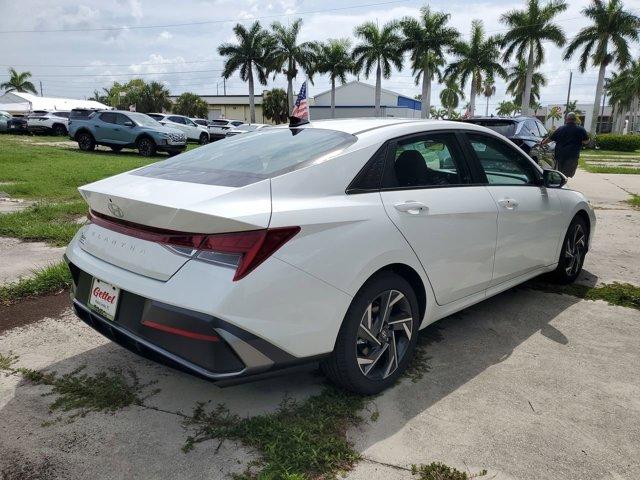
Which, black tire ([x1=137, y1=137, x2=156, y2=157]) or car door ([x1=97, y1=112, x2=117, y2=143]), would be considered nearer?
black tire ([x1=137, y1=137, x2=156, y2=157])

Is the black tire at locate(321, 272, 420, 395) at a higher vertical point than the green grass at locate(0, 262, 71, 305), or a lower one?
higher

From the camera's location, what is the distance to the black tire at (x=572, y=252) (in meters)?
4.75

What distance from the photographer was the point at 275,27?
164 ft

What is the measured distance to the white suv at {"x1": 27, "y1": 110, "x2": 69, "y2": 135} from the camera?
28984 mm

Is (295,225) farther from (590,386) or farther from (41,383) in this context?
(590,386)

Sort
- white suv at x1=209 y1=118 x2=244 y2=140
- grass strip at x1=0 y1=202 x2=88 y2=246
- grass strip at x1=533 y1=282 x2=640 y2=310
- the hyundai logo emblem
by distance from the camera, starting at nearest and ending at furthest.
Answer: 1. the hyundai logo emblem
2. grass strip at x1=533 y1=282 x2=640 y2=310
3. grass strip at x1=0 y1=202 x2=88 y2=246
4. white suv at x1=209 y1=118 x2=244 y2=140

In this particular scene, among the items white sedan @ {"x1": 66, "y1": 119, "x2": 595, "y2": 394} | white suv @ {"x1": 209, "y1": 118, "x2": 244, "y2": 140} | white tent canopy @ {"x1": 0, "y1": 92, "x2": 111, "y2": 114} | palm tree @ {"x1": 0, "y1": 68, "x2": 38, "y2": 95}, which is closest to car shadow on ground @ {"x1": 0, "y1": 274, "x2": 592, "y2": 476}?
white sedan @ {"x1": 66, "y1": 119, "x2": 595, "y2": 394}

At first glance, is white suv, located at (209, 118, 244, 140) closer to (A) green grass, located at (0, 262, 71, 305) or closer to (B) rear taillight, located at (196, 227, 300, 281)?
(A) green grass, located at (0, 262, 71, 305)

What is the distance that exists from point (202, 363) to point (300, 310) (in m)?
0.50

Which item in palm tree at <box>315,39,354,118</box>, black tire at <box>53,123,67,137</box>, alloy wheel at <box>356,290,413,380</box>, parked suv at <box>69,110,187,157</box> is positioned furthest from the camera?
palm tree at <box>315,39,354,118</box>

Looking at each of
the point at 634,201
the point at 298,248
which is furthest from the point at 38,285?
the point at 634,201

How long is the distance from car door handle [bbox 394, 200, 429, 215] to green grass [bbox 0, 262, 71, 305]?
312cm

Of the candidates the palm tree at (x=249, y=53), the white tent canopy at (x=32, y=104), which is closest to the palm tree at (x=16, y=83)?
the white tent canopy at (x=32, y=104)

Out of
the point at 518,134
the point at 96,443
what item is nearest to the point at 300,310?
the point at 96,443
